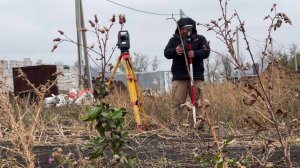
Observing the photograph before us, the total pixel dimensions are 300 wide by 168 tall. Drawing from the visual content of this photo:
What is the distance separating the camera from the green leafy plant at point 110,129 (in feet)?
8.11

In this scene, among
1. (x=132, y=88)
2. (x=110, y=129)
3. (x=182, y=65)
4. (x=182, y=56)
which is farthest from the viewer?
(x=182, y=65)

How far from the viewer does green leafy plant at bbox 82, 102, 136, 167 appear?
247 cm

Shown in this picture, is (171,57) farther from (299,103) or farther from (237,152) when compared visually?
(237,152)

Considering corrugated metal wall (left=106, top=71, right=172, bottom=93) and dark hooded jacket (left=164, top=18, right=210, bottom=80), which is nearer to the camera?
dark hooded jacket (left=164, top=18, right=210, bottom=80)

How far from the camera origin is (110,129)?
8.19 feet

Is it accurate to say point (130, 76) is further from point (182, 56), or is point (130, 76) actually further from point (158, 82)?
point (158, 82)

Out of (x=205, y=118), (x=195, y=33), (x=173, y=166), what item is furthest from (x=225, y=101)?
(x=205, y=118)

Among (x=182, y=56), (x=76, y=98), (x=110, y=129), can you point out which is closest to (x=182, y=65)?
(x=182, y=56)

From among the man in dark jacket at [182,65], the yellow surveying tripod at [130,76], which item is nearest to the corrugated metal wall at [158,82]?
the yellow surveying tripod at [130,76]

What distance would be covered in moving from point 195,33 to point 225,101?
1836 millimetres

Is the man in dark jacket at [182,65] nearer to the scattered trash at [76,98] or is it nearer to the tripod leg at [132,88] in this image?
the tripod leg at [132,88]

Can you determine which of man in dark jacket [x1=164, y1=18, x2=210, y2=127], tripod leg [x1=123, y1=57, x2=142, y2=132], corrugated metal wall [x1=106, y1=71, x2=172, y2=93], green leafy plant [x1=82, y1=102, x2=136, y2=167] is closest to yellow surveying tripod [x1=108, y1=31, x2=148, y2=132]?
tripod leg [x1=123, y1=57, x2=142, y2=132]

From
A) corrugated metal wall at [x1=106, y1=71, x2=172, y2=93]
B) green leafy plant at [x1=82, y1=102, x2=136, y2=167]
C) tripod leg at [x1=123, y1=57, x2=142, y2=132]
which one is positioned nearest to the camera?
green leafy plant at [x1=82, y1=102, x2=136, y2=167]

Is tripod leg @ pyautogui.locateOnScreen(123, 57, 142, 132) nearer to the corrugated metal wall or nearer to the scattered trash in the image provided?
the scattered trash
